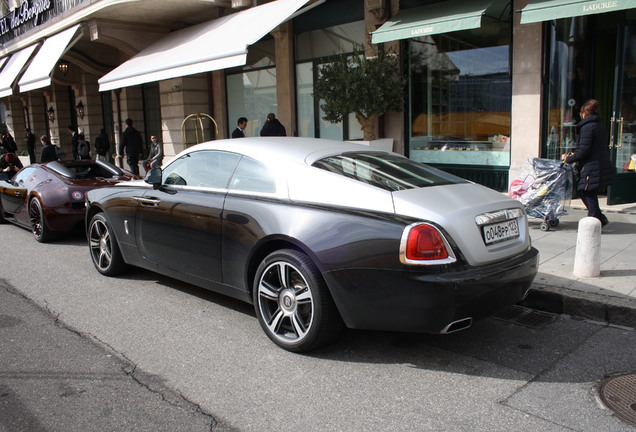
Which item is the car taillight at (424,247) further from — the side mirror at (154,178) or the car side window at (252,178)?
the side mirror at (154,178)

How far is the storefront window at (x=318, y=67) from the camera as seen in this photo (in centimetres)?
1260

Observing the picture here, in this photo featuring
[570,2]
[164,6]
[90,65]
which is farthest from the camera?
[90,65]

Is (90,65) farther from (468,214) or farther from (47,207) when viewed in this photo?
(468,214)

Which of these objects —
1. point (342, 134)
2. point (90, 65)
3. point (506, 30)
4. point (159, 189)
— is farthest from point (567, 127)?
point (90, 65)

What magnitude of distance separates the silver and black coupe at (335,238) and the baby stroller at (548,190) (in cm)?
356

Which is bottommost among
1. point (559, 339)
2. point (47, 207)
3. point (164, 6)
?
point (559, 339)

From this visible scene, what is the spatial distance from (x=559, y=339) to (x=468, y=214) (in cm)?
143

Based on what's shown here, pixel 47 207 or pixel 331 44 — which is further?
pixel 331 44

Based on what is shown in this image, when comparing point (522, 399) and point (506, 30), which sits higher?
point (506, 30)

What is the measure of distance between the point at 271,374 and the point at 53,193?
20.1ft

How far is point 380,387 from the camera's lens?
3494 mm

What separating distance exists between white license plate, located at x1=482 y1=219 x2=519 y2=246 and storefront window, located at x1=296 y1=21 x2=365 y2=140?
8.80 meters

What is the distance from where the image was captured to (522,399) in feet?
10.9

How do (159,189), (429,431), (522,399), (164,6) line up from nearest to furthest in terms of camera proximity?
(429,431) < (522,399) < (159,189) < (164,6)
